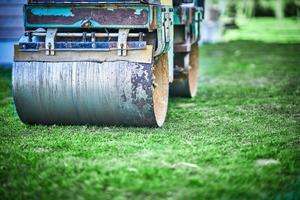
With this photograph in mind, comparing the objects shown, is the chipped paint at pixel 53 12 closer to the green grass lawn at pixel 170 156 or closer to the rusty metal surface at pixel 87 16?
the rusty metal surface at pixel 87 16

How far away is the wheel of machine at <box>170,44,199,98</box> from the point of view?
8.61 metres

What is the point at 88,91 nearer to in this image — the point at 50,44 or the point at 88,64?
the point at 88,64

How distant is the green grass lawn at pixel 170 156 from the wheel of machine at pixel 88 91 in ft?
0.62

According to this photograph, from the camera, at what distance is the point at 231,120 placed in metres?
6.82

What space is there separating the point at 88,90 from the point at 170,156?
4.66ft

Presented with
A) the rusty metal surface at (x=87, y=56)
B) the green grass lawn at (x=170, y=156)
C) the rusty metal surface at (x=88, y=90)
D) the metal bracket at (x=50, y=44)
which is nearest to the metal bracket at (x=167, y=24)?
the rusty metal surface at (x=87, y=56)

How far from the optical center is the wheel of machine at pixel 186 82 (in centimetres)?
861

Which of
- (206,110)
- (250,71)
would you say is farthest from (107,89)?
(250,71)

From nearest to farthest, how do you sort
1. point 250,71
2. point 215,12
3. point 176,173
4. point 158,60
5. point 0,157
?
point 176,173, point 0,157, point 158,60, point 250,71, point 215,12

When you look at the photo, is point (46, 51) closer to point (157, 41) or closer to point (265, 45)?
point (157, 41)

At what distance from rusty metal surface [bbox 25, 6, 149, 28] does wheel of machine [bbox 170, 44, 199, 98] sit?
8.62 feet

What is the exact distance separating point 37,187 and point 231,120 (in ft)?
10.9

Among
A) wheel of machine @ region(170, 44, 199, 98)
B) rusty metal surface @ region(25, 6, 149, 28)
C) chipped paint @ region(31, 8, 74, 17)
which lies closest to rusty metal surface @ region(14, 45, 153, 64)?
rusty metal surface @ region(25, 6, 149, 28)

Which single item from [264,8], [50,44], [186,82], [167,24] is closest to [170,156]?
[50,44]
